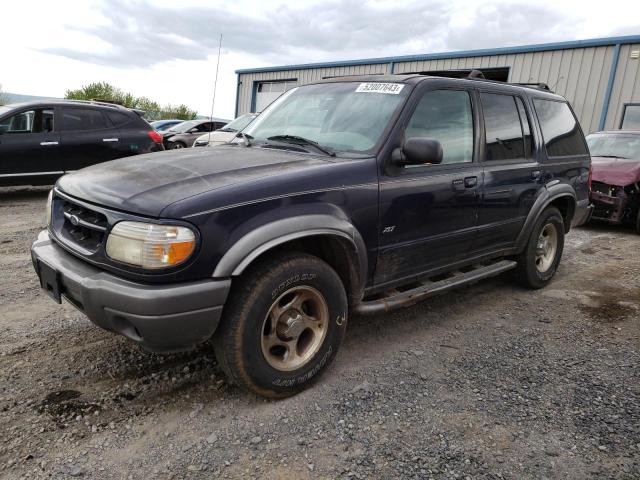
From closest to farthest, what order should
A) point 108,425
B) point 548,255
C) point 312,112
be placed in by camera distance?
point 108,425
point 312,112
point 548,255

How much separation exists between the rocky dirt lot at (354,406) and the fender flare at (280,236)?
82 cm

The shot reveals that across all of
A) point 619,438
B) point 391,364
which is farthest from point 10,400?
point 619,438

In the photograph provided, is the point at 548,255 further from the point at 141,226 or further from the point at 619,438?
the point at 141,226

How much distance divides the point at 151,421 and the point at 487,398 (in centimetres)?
186

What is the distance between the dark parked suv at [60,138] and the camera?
24.7ft

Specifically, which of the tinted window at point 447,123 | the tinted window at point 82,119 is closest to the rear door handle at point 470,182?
the tinted window at point 447,123

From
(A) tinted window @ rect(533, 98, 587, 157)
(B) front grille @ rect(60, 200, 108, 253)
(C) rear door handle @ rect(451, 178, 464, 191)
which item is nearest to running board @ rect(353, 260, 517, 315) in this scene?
(C) rear door handle @ rect(451, 178, 464, 191)

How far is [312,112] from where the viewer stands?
3.49 metres

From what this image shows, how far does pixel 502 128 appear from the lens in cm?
394

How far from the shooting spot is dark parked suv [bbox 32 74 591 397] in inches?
87.7

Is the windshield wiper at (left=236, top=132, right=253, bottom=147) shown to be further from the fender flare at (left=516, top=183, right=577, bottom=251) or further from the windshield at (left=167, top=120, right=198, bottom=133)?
the windshield at (left=167, top=120, right=198, bottom=133)

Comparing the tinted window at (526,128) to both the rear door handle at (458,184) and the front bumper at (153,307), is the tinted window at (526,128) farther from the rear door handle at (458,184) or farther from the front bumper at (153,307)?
the front bumper at (153,307)

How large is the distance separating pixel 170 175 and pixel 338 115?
4.29ft

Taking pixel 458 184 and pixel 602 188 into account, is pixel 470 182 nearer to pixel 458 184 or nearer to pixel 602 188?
pixel 458 184
